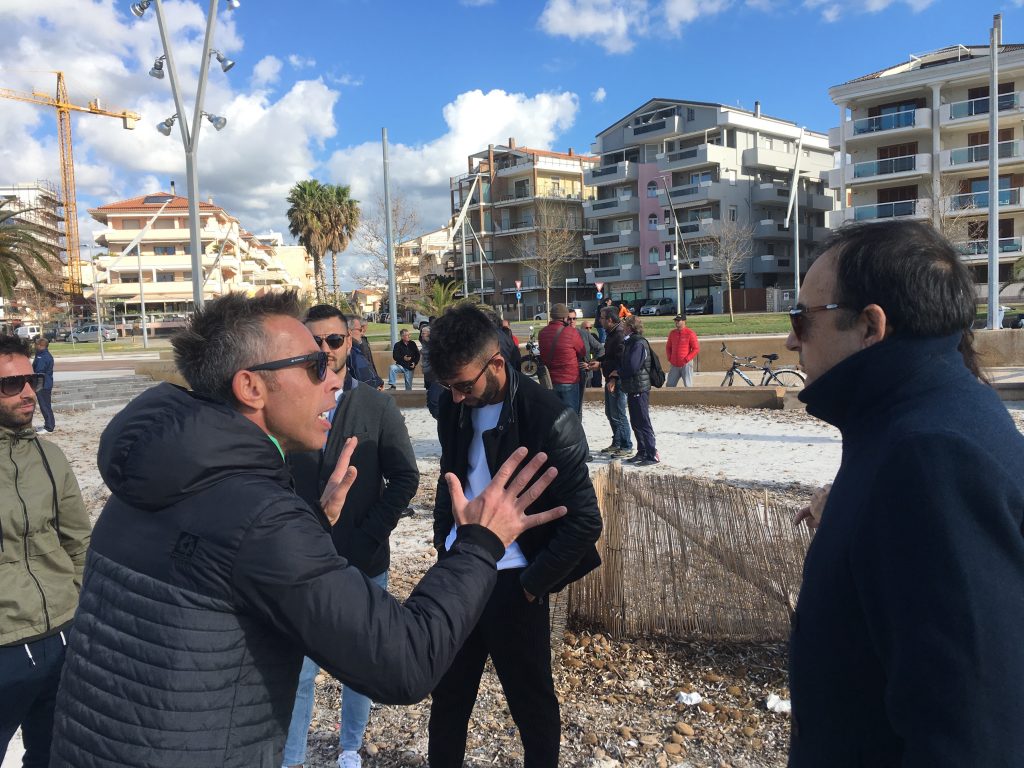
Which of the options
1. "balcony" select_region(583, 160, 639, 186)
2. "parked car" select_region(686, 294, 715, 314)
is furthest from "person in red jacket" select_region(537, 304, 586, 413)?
"balcony" select_region(583, 160, 639, 186)

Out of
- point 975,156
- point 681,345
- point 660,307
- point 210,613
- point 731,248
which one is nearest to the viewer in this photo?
point 210,613

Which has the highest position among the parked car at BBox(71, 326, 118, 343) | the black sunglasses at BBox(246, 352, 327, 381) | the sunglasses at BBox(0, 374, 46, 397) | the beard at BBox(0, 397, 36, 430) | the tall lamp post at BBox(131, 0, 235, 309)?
the tall lamp post at BBox(131, 0, 235, 309)

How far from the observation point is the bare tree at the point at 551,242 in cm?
6141

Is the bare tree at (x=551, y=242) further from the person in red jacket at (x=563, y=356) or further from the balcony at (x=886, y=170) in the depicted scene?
the person in red jacket at (x=563, y=356)

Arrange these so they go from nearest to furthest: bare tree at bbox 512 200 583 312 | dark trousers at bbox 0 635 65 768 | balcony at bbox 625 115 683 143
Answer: dark trousers at bbox 0 635 65 768, balcony at bbox 625 115 683 143, bare tree at bbox 512 200 583 312

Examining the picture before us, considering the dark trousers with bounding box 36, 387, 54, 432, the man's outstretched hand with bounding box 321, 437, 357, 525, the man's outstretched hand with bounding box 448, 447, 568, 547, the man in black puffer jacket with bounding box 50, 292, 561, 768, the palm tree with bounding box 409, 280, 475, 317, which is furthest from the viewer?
the palm tree with bounding box 409, 280, 475, 317

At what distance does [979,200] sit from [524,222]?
38.4m

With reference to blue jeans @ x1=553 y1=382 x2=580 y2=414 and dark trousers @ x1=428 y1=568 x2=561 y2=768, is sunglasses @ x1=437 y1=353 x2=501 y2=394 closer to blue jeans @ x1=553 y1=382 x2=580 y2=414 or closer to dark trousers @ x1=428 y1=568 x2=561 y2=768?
dark trousers @ x1=428 y1=568 x2=561 y2=768

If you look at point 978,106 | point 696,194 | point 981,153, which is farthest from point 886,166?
point 696,194

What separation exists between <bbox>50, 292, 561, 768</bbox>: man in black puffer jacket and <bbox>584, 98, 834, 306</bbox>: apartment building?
53.4 metres

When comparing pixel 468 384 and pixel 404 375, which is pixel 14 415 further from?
pixel 404 375

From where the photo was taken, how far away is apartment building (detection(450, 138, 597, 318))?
67062mm

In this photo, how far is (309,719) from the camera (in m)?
3.13

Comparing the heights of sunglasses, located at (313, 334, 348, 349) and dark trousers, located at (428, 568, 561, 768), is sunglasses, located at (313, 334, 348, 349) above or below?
above
